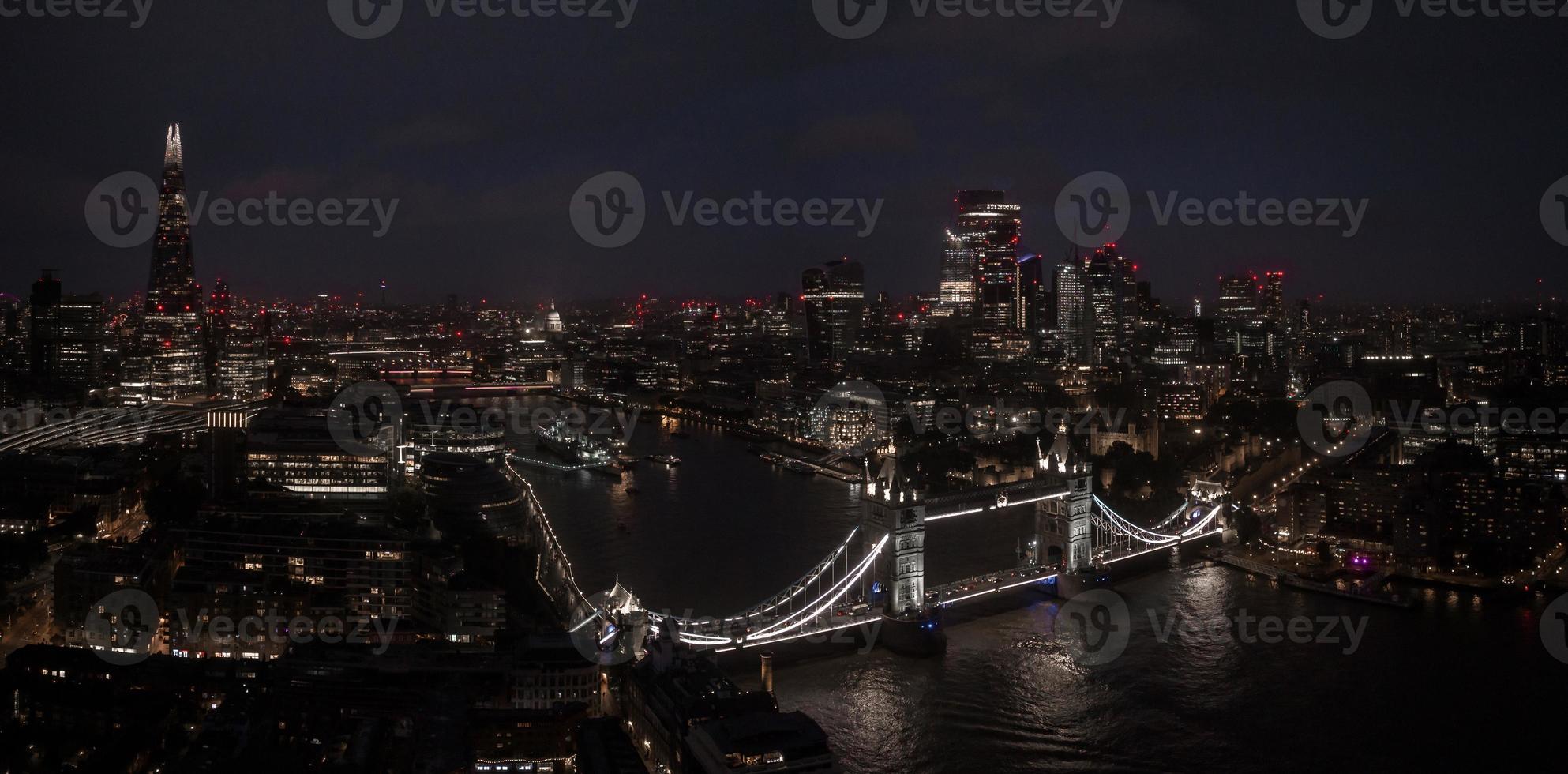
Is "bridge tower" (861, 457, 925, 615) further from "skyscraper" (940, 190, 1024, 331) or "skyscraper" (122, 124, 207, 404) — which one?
"skyscraper" (940, 190, 1024, 331)

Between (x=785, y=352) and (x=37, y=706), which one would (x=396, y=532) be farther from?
(x=785, y=352)

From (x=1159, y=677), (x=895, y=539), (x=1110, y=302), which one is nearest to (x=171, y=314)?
(x=895, y=539)

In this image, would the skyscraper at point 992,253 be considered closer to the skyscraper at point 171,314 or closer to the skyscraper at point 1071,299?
the skyscraper at point 1071,299

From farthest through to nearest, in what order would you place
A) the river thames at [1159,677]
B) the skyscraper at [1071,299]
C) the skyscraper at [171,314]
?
the skyscraper at [1071,299]
the skyscraper at [171,314]
the river thames at [1159,677]

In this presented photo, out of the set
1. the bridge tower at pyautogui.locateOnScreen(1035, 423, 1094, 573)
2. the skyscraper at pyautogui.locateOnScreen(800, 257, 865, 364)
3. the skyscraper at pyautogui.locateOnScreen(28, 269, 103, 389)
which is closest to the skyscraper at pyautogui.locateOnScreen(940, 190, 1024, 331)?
the skyscraper at pyautogui.locateOnScreen(800, 257, 865, 364)

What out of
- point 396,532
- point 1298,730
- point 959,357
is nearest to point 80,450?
point 396,532

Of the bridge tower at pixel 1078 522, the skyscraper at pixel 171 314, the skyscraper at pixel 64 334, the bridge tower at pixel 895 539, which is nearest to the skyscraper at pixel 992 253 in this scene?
the skyscraper at pixel 171 314

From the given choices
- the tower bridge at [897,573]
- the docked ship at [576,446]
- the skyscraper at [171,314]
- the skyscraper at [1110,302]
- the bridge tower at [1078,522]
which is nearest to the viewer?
the tower bridge at [897,573]
